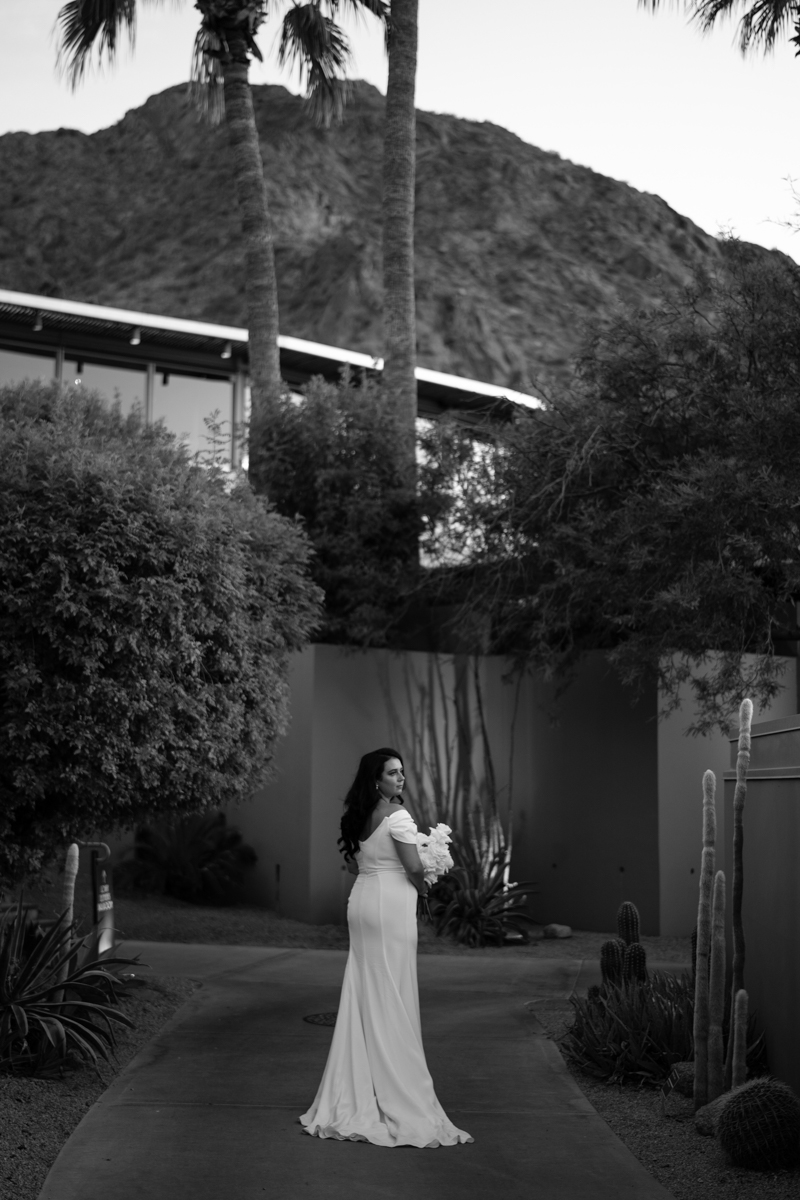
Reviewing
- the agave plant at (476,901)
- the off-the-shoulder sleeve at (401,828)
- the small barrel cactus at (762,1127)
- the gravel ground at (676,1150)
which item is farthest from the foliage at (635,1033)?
the agave plant at (476,901)

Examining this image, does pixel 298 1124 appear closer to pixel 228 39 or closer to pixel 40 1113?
pixel 40 1113

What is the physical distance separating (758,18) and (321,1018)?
36.3ft

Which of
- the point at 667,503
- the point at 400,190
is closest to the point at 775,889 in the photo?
the point at 667,503

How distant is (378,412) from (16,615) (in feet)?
22.5

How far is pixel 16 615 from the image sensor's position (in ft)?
26.4

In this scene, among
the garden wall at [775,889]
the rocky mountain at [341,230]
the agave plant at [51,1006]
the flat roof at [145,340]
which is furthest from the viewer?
the rocky mountain at [341,230]

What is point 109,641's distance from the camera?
813 cm

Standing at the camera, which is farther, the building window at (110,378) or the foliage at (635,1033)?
the building window at (110,378)

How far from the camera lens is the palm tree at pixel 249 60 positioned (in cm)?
1606

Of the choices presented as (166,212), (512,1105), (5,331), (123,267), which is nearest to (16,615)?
(512,1105)

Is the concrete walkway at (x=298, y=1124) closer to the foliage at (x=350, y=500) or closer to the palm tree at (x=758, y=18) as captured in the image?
the foliage at (x=350, y=500)

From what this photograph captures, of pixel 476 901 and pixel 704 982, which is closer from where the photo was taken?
pixel 704 982

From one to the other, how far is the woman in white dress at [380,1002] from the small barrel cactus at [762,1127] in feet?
3.98

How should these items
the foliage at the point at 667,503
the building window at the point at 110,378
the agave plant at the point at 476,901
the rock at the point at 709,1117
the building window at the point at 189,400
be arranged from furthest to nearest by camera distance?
1. the building window at the point at 189,400
2. the building window at the point at 110,378
3. the agave plant at the point at 476,901
4. the foliage at the point at 667,503
5. the rock at the point at 709,1117
